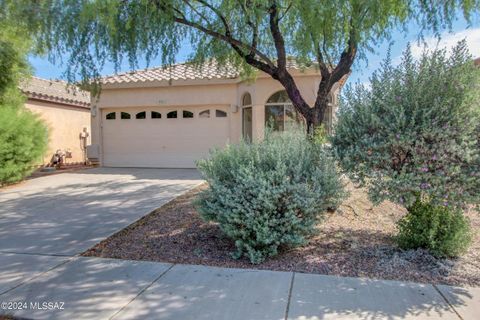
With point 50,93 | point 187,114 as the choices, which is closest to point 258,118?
point 187,114

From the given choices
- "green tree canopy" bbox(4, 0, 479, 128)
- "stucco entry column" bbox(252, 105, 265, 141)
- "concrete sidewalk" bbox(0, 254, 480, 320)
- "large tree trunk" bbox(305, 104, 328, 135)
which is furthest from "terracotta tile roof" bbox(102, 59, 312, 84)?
"concrete sidewalk" bbox(0, 254, 480, 320)

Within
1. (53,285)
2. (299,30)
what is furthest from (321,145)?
(53,285)

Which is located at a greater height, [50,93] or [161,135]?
[50,93]

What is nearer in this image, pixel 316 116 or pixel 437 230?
pixel 437 230

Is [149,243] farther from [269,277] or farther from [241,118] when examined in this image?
[241,118]

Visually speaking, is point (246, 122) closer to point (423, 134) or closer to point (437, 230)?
point (437, 230)

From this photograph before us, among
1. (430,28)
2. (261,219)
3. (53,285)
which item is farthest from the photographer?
(430,28)

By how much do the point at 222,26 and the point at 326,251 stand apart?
214 inches

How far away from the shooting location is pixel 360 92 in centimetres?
494

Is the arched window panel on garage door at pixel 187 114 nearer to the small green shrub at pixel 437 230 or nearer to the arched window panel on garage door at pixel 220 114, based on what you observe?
the arched window panel on garage door at pixel 220 114

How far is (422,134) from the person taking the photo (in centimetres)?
429

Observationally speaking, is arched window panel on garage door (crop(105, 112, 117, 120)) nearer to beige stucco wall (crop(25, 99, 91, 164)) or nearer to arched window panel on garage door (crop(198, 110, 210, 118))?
beige stucco wall (crop(25, 99, 91, 164))

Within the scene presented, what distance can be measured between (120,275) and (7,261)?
1.78 meters

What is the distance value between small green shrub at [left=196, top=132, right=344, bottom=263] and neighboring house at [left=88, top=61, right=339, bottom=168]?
25.3 feet
